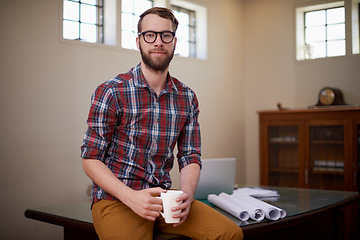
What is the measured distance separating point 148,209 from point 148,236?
0.66 feet

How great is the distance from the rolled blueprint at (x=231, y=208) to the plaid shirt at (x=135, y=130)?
380 mm

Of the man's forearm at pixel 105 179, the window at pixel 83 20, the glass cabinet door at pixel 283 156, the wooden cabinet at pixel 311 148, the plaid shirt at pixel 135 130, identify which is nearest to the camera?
the man's forearm at pixel 105 179

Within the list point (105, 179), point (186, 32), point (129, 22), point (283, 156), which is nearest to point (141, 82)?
point (105, 179)

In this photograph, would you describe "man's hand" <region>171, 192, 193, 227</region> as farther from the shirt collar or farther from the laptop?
the laptop

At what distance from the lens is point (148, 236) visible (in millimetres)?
1629

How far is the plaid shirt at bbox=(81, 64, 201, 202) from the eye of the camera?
1689 mm

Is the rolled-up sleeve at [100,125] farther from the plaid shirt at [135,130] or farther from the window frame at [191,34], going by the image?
the window frame at [191,34]

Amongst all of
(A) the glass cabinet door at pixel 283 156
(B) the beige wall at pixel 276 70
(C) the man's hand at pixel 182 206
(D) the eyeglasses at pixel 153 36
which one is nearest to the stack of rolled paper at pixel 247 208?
(C) the man's hand at pixel 182 206

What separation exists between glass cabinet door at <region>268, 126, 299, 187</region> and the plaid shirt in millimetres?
3522

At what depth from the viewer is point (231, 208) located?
2.13 metres

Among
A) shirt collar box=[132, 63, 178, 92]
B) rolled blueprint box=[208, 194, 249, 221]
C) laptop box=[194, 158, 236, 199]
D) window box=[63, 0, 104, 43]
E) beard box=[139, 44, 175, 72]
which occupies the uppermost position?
window box=[63, 0, 104, 43]

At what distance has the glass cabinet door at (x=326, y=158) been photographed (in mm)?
4773

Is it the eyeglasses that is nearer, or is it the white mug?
the white mug

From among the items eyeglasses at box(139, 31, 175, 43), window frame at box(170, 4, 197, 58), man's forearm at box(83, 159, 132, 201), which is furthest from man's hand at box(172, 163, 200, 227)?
window frame at box(170, 4, 197, 58)
